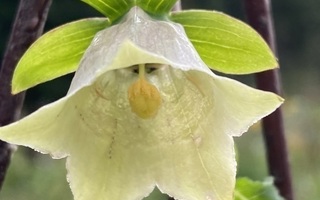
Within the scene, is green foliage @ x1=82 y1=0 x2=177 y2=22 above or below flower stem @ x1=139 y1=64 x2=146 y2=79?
above

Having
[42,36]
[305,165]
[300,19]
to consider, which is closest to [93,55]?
[42,36]

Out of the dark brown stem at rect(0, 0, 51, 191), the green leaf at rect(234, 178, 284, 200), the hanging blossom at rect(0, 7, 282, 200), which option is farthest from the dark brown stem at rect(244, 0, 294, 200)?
the dark brown stem at rect(0, 0, 51, 191)

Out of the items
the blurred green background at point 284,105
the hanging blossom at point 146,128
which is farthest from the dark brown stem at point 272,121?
the blurred green background at point 284,105

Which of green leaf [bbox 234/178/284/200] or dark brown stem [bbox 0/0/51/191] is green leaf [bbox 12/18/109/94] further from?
green leaf [bbox 234/178/284/200]

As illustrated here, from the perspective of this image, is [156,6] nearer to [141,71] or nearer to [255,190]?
[141,71]

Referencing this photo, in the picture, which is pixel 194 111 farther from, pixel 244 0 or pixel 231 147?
pixel 244 0

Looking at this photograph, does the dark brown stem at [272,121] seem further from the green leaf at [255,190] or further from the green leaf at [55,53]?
the green leaf at [55,53]
